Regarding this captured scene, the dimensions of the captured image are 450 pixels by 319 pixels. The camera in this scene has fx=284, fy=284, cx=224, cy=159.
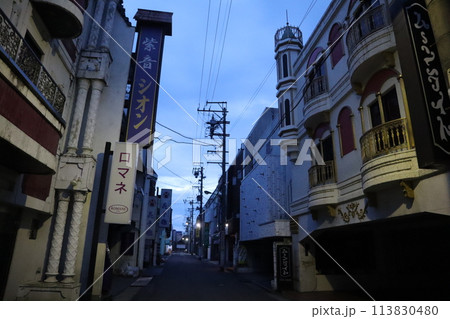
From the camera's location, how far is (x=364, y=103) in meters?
9.60

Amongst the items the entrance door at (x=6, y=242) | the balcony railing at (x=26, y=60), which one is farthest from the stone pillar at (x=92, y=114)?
the entrance door at (x=6, y=242)

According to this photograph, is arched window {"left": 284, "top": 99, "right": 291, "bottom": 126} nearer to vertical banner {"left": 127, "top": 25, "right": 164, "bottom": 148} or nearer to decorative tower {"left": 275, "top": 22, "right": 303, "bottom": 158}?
decorative tower {"left": 275, "top": 22, "right": 303, "bottom": 158}

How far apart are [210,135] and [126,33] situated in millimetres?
18337

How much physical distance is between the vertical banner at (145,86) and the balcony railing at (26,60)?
13.8 ft

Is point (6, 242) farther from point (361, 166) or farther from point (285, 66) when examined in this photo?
point (285, 66)

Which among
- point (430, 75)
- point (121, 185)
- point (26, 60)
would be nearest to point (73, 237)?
point (121, 185)

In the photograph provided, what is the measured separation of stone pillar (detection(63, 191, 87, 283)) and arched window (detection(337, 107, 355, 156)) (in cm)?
991

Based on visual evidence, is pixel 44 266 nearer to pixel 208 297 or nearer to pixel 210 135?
pixel 208 297

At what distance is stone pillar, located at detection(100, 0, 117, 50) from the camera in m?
12.6

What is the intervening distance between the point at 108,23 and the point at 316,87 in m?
9.93

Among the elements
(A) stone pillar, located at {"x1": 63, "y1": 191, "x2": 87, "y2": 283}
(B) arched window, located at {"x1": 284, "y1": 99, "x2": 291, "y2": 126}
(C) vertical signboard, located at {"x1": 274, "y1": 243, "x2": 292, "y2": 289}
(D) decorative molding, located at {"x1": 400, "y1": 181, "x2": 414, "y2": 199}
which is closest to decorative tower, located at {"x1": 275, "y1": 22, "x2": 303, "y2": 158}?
(B) arched window, located at {"x1": 284, "y1": 99, "x2": 291, "y2": 126}

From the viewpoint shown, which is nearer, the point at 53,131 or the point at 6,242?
the point at 53,131

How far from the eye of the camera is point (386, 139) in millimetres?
7469

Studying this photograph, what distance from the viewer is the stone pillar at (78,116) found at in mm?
11002
